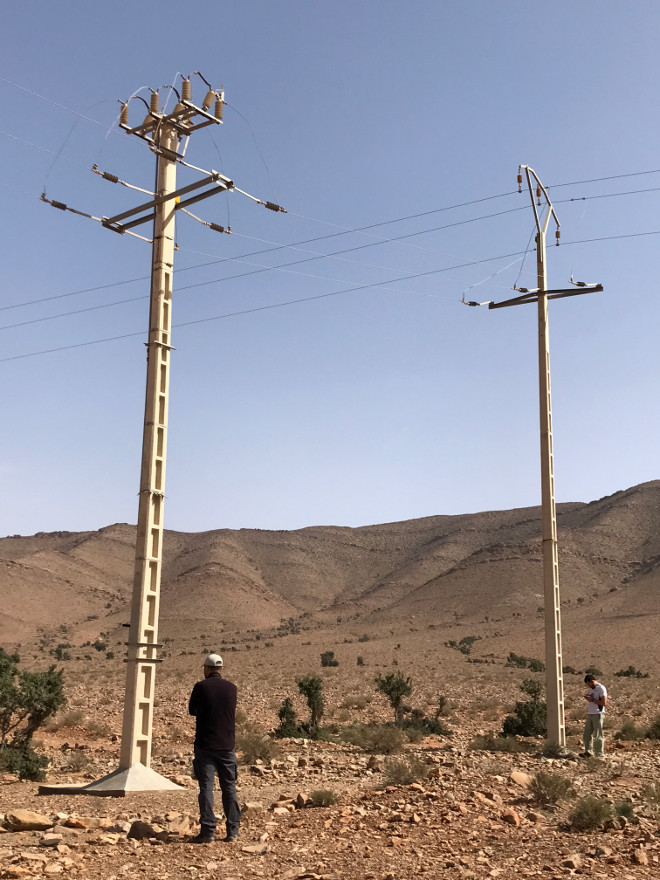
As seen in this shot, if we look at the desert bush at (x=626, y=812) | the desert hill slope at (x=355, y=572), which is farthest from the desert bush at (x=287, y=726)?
the desert hill slope at (x=355, y=572)

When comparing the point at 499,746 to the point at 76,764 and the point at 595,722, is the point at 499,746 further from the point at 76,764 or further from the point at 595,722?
the point at 76,764

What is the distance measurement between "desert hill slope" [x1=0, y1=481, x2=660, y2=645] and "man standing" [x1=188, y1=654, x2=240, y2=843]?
63103 millimetres

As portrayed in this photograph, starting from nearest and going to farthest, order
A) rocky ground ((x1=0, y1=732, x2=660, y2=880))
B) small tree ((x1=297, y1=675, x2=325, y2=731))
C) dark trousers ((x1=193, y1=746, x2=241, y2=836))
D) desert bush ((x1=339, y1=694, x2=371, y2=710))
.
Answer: rocky ground ((x1=0, y1=732, x2=660, y2=880)) → dark trousers ((x1=193, y1=746, x2=241, y2=836)) → small tree ((x1=297, y1=675, x2=325, y2=731)) → desert bush ((x1=339, y1=694, x2=371, y2=710))

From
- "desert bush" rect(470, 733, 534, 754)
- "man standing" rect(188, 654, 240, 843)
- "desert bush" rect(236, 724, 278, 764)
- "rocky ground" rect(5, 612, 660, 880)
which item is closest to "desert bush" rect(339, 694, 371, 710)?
"rocky ground" rect(5, 612, 660, 880)

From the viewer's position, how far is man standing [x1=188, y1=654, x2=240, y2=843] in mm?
9000

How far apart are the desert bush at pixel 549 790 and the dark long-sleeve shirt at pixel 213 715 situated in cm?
434

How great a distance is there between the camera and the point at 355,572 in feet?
413

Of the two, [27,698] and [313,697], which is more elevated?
[27,698]

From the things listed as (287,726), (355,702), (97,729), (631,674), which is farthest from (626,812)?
(631,674)

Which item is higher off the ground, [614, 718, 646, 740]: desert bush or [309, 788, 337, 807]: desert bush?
[309, 788, 337, 807]: desert bush

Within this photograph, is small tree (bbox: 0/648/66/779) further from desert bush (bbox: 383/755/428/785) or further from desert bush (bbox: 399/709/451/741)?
desert bush (bbox: 399/709/451/741)

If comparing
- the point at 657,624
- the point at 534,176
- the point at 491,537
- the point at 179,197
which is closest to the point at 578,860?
the point at 179,197

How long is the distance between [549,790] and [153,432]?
787 centimetres

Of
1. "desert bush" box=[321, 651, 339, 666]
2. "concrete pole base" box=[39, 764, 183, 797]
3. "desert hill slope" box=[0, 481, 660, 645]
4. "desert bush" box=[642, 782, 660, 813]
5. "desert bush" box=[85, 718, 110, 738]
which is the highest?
"desert hill slope" box=[0, 481, 660, 645]
